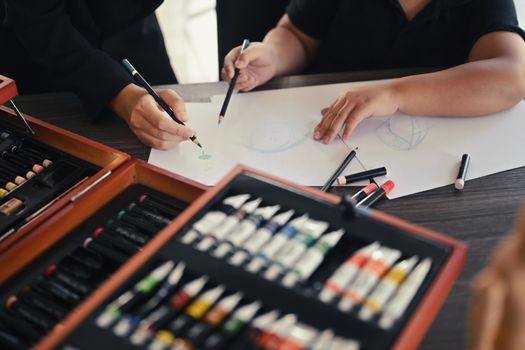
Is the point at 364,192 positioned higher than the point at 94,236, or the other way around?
the point at 364,192

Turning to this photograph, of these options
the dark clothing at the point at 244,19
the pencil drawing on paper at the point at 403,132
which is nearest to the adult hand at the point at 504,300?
the pencil drawing on paper at the point at 403,132

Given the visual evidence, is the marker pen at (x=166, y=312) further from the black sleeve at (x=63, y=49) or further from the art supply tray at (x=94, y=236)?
the black sleeve at (x=63, y=49)

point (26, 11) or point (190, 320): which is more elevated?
point (26, 11)

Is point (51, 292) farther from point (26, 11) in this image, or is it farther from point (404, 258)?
point (26, 11)

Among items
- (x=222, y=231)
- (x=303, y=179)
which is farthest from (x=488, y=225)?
(x=222, y=231)

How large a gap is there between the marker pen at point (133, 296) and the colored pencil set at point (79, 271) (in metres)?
0.11

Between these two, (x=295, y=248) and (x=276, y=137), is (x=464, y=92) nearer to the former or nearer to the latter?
(x=276, y=137)

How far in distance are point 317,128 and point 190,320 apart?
18.9 inches

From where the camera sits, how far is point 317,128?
886 mm

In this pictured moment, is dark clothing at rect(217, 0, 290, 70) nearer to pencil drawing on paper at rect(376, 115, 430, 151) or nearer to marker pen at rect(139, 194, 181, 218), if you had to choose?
pencil drawing on paper at rect(376, 115, 430, 151)

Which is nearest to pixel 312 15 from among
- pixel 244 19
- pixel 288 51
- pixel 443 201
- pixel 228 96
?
pixel 288 51

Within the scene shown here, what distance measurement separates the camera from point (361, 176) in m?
0.78

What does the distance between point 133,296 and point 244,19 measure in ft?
3.03

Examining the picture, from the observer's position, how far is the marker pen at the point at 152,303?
45 centimetres
